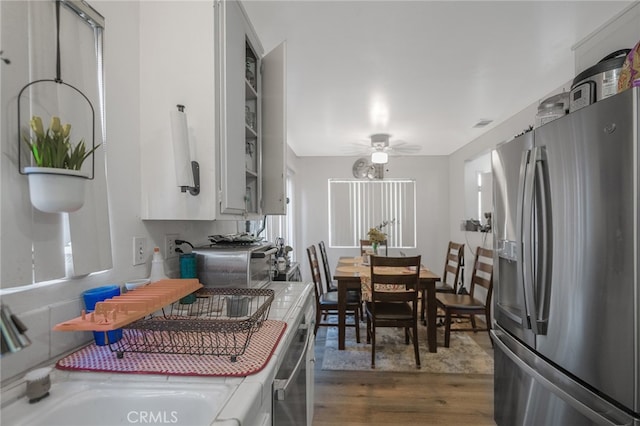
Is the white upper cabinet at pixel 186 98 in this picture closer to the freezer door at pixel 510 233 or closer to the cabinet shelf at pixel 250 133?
the cabinet shelf at pixel 250 133

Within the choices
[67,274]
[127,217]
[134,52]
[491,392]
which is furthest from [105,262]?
[491,392]

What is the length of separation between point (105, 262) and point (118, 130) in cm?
50

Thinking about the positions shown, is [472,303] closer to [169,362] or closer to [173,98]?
[169,362]

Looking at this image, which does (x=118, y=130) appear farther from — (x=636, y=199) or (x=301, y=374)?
(x=636, y=199)

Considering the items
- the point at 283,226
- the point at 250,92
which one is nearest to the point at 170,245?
the point at 250,92

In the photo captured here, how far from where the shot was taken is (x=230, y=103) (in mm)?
1336

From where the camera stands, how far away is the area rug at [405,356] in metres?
2.58

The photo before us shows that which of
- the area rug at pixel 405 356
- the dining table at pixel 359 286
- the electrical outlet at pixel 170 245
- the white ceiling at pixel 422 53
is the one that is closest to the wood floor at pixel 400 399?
the area rug at pixel 405 356

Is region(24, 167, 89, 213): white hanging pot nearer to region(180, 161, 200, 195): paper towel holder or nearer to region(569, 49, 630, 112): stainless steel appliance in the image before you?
region(180, 161, 200, 195): paper towel holder

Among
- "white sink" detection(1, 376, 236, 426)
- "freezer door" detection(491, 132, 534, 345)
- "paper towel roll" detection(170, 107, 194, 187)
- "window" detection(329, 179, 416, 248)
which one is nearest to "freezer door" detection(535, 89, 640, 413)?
"freezer door" detection(491, 132, 534, 345)

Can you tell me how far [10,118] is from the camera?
741mm

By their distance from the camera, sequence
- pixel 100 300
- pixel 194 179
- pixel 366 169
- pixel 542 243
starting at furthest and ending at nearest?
pixel 366 169, pixel 542 243, pixel 194 179, pixel 100 300

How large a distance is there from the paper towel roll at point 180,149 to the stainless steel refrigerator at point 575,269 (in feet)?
4.96

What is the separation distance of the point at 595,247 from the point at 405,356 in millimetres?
2088
